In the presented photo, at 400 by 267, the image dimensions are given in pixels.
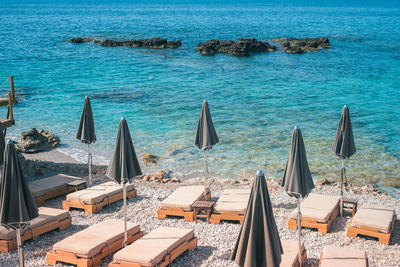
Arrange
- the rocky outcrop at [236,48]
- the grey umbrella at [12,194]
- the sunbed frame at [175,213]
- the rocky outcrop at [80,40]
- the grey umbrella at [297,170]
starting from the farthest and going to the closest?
1. the rocky outcrop at [80,40]
2. the rocky outcrop at [236,48]
3. the sunbed frame at [175,213]
4. the grey umbrella at [297,170]
5. the grey umbrella at [12,194]

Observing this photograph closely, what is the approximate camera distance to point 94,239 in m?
10.3

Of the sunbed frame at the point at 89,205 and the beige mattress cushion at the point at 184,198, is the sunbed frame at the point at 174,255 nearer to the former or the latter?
the beige mattress cushion at the point at 184,198

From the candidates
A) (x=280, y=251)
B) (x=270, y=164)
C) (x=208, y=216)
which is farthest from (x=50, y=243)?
(x=270, y=164)

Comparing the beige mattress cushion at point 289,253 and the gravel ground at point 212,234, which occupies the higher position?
the beige mattress cushion at point 289,253

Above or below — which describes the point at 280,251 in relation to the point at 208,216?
above

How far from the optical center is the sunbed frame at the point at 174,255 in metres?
9.42

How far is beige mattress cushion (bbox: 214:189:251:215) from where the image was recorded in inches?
486

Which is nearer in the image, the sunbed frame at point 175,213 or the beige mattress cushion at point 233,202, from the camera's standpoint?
the beige mattress cushion at point 233,202

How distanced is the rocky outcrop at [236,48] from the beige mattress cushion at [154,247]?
4315cm

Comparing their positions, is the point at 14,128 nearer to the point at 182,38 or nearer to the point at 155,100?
the point at 155,100

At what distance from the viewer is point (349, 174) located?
17.7 m

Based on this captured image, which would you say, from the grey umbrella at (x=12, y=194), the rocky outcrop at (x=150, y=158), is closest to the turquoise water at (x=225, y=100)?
the rocky outcrop at (x=150, y=158)

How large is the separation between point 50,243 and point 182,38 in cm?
5966

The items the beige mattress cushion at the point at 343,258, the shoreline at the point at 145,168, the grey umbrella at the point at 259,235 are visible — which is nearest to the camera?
the grey umbrella at the point at 259,235
